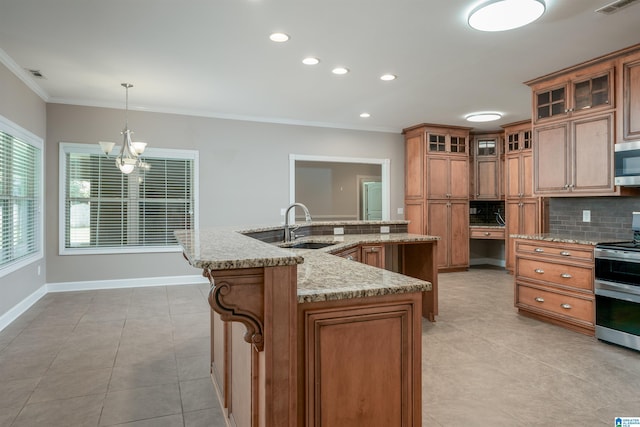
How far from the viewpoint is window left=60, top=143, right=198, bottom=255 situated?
5.35 metres

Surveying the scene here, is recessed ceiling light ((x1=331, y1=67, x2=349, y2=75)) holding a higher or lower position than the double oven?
higher

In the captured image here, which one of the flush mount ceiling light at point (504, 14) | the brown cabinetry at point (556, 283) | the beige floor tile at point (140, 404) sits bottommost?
the beige floor tile at point (140, 404)

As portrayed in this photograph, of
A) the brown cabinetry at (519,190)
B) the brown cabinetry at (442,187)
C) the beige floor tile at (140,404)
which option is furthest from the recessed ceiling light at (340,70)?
the brown cabinetry at (519,190)

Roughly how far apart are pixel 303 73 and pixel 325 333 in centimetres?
342

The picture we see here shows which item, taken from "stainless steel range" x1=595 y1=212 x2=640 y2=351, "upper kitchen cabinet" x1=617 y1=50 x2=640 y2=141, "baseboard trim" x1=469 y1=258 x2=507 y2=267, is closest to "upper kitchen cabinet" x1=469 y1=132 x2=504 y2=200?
"baseboard trim" x1=469 y1=258 x2=507 y2=267

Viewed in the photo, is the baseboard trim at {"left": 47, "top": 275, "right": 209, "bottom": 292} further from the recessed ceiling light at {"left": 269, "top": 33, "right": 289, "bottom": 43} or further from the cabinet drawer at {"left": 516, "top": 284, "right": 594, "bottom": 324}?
the cabinet drawer at {"left": 516, "top": 284, "right": 594, "bottom": 324}

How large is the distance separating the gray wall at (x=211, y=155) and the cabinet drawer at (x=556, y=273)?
361cm

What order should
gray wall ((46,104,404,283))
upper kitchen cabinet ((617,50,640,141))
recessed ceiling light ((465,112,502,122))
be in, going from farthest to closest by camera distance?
recessed ceiling light ((465,112,502,122))
gray wall ((46,104,404,283))
upper kitchen cabinet ((617,50,640,141))

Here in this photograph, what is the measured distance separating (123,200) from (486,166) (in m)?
6.29

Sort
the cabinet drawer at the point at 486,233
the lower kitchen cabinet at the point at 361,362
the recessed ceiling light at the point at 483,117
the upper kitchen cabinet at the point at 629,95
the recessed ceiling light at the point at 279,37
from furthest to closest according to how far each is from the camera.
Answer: the cabinet drawer at the point at 486,233 → the recessed ceiling light at the point at 483,117 → the upper kitchen cabinet at the point at 629,95 → the recessed ceiling light at the point at 279,37 → the lower kitchen cabinet at the point at 361,362

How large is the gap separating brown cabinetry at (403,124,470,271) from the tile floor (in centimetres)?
261

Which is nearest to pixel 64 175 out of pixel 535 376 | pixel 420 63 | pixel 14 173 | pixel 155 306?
pixel 14 173

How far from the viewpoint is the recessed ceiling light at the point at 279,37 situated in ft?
10.6

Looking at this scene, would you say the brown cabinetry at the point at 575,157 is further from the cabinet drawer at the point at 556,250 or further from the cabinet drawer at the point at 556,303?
the cabinet drawer at the point at 556,303
